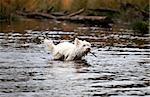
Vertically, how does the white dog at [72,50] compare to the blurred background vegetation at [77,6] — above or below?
below

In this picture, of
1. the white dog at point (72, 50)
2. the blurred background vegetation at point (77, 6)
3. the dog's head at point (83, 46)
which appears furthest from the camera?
the blurred background vegetation at point (77, 6)

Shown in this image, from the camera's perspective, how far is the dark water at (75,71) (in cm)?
1273

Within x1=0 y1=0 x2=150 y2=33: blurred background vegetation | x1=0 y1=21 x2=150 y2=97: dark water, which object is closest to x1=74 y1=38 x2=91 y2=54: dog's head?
x1=0 y1=21 x2=150 y2=97: dark water

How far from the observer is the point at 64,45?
18938mm

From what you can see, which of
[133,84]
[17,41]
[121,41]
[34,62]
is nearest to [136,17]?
[121,41]

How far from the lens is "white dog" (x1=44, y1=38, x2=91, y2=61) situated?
718 inches

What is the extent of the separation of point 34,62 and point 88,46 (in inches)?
73.9

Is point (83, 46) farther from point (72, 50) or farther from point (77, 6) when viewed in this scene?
point (77, 6)

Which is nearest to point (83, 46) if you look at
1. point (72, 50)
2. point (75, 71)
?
point (72, 50)

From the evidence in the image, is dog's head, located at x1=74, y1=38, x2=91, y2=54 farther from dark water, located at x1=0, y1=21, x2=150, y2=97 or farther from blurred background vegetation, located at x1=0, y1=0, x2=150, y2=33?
blurred background vegetation, located at x1=0, y1=0, x2=150, y2=33

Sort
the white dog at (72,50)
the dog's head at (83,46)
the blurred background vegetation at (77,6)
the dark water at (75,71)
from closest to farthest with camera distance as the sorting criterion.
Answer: the dark water at (75,71) → the dog's head at (83,46) → the white dog at (72,50) → the blurred background vegetation at (77,6)

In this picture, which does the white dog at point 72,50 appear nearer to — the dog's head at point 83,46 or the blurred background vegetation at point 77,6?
the dog's head at point 83,46

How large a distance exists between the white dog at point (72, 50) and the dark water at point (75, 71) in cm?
35

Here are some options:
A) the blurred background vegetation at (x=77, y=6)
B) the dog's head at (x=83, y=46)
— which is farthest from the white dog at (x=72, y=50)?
the blurred background vegetation at (x=77, y=6)
